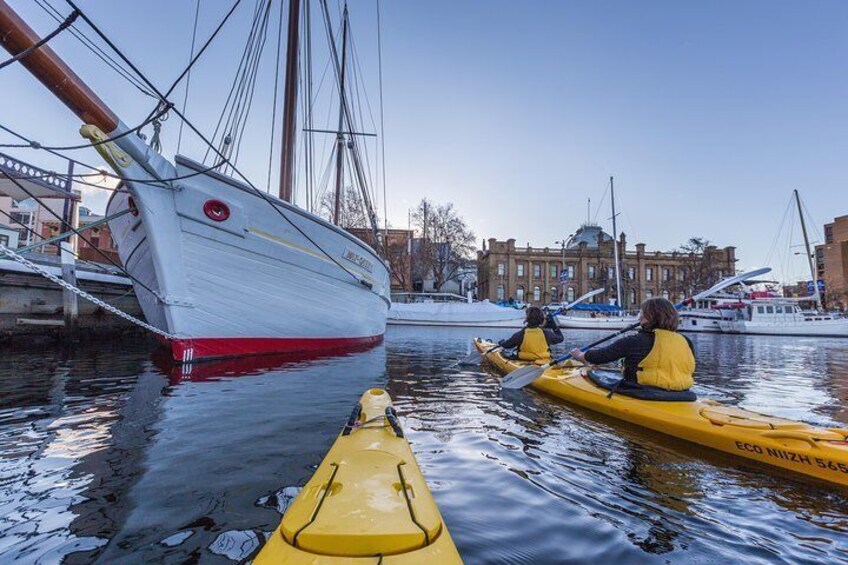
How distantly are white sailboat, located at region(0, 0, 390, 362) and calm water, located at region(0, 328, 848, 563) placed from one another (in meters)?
2.25

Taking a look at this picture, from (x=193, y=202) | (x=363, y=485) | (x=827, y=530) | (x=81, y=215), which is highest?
(x=81, y=215)

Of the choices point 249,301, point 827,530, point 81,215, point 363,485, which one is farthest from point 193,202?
point 81,215

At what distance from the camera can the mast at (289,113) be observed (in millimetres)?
11695

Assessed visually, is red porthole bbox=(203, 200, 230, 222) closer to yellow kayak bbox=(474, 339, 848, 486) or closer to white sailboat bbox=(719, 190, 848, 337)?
yellow kayak bbox=(474, 339, 848, 486)

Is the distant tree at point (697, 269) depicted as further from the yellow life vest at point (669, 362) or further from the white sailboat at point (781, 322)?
the yellow life vest at point (669, 362)

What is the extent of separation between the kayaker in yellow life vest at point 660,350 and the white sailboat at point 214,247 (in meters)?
7.17

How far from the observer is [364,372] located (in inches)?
364

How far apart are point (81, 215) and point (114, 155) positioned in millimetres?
48784

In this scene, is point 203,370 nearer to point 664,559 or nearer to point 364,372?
point 364,372

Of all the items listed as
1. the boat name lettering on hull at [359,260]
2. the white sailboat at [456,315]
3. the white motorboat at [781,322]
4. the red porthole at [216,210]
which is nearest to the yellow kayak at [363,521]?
the red porthole at [216,210]

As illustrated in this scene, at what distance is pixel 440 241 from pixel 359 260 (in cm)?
3488

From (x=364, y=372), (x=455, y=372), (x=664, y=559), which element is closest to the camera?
(x=664, y=559)

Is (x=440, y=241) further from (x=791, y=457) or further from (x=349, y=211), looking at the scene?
(x=791, y=457)

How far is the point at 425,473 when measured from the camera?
369cm
